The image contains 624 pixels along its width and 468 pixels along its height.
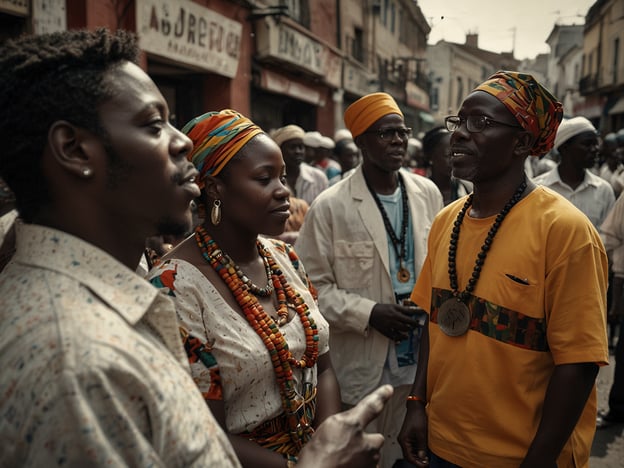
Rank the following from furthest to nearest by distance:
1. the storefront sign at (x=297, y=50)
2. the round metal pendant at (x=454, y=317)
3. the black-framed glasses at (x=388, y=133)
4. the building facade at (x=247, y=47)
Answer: the storefront sign at (x=297, y=50)
the building facade at (x=247, y=47)
the black-framed glasses at (x=388, y=133)
the round metal pendant at (x=454, y=317)

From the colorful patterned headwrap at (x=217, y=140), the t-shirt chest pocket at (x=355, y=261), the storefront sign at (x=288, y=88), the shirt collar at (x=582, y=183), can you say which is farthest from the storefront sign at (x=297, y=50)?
the colorful patterned headwrap at (x=217, y=140)

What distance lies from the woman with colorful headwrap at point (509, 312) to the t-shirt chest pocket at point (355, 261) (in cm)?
94

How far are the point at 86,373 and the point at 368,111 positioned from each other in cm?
297

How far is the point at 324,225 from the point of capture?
327 cm

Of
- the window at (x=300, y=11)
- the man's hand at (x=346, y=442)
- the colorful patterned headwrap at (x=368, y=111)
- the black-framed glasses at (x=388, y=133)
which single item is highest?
the window at (x=300, y=11)

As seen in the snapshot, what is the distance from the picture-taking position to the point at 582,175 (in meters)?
4.74

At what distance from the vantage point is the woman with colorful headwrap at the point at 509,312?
1814mm

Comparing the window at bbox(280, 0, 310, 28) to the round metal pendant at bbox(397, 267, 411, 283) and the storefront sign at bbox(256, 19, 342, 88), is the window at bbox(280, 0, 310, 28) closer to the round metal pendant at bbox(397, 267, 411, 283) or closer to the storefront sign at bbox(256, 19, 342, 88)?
the storefront sign at bbox(256, 19, 342, 88)

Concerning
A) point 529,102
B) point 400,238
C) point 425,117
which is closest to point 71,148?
point 529,102

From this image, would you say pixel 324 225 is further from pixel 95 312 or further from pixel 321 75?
pixel 321 75

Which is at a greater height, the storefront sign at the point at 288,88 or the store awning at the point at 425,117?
the store awning at the point at 425,117

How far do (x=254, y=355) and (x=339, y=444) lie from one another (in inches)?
23.1

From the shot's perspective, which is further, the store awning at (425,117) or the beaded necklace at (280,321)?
the store awning at (425,117)

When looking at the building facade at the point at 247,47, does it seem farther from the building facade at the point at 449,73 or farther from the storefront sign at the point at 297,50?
the building facade at the point at 449,73
